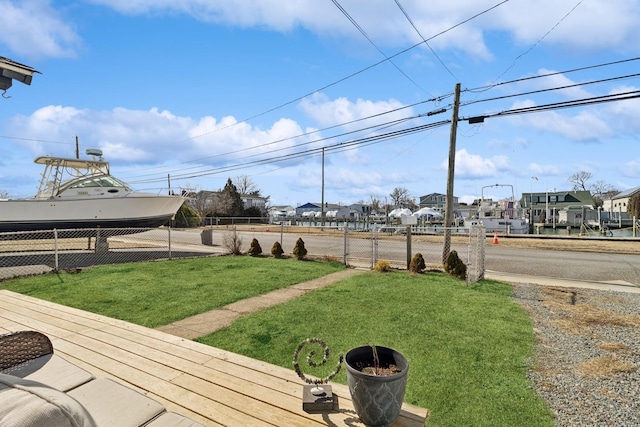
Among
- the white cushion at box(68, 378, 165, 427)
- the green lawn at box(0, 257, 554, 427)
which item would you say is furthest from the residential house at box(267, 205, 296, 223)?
the white cushion at box(68, 378, 165, 427)

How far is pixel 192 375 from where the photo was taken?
115 inches

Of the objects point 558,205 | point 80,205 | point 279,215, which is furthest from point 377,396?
point 558,205

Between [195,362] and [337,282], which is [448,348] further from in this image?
[337,282]

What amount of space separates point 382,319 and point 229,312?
8.65 ft

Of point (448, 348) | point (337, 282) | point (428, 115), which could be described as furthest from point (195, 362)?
point (428, 115)

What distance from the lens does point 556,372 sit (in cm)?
392

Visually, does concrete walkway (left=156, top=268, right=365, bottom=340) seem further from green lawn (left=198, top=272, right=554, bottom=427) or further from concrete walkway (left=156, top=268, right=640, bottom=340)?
green lawn (left=198, top=272, right=554, bottom=427)

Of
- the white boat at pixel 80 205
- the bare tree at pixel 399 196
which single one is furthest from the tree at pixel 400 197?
the white boat at pixel 80 205

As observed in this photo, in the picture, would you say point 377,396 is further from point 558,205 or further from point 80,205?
point 558,205

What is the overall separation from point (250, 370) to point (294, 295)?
175 inches

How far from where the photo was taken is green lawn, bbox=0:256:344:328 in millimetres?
6219

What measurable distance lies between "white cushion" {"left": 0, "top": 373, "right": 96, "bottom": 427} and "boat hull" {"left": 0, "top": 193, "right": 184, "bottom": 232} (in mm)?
15250

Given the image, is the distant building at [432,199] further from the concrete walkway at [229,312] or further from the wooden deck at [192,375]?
the wooden deck at [192,375]

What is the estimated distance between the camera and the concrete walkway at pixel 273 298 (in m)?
5.20
